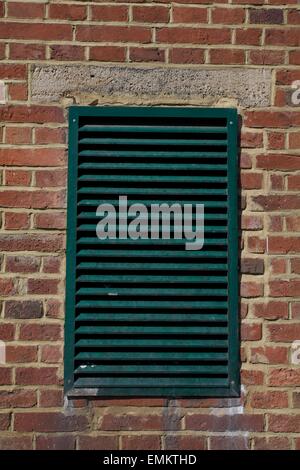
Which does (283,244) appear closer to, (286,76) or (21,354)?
(286,76)

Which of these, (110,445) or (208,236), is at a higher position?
(208,236)

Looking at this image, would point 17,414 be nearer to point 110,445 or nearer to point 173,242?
point 110,445

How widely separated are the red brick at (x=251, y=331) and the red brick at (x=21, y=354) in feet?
2.88

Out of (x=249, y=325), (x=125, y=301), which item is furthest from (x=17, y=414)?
(x=249, y=325)

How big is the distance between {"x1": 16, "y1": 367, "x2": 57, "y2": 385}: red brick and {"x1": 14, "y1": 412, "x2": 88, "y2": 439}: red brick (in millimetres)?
128

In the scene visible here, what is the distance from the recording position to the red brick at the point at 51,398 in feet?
9.20

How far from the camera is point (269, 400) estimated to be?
9.27 feet

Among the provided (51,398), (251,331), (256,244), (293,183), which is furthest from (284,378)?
(51,398)

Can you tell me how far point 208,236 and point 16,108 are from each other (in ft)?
3.27

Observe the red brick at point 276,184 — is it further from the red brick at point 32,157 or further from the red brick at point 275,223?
the red brick at point 32,157

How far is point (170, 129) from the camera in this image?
2.91m

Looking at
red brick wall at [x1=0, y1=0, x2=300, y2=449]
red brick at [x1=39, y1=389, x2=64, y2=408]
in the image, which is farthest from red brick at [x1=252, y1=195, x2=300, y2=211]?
red brick at [x1=39, y1=389, x2=64, y2=408]

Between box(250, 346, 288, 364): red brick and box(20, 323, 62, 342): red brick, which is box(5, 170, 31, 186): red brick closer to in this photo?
box(20, 323, 62, 342): red brick
